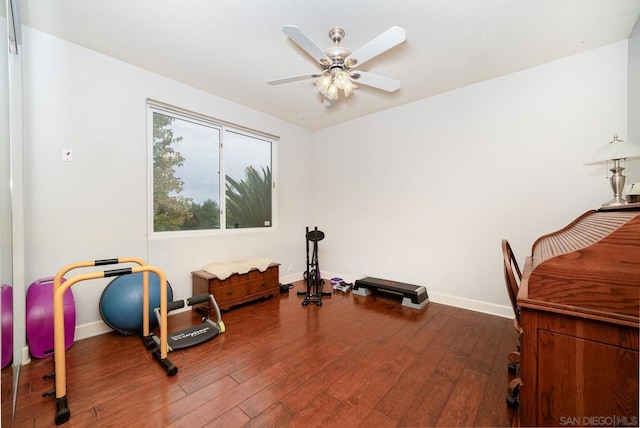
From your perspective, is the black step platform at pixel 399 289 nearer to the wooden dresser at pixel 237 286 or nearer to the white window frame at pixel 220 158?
the wooden dresser at pixel 237 286

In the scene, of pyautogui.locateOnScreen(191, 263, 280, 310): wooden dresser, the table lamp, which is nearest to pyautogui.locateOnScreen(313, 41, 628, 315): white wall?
the table lamp

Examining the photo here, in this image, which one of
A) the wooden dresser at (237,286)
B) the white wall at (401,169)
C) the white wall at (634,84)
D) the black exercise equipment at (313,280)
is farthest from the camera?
the black exercise equipment at (313,280)

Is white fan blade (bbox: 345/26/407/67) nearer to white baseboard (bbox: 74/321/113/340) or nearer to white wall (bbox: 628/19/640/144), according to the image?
white wall (bbox: 628/19/640/144)

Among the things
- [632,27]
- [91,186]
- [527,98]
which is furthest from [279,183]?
[632,27]


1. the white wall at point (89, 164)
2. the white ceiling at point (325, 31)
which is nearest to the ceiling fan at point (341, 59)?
the white ceiling at point (325, 31)

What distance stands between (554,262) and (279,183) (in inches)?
152

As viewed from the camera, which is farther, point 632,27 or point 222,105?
point 222,105

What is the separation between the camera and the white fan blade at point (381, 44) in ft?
5.39

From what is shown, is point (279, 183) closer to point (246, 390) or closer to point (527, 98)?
point (246, 390)

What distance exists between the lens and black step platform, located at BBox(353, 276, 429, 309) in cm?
328

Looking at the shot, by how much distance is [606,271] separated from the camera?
3.00 ft

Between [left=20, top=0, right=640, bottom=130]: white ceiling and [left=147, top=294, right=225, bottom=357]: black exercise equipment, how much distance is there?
242 centimetres

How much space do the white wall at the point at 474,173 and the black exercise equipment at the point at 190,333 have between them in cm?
247

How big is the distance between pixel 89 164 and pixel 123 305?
4.71 feet
